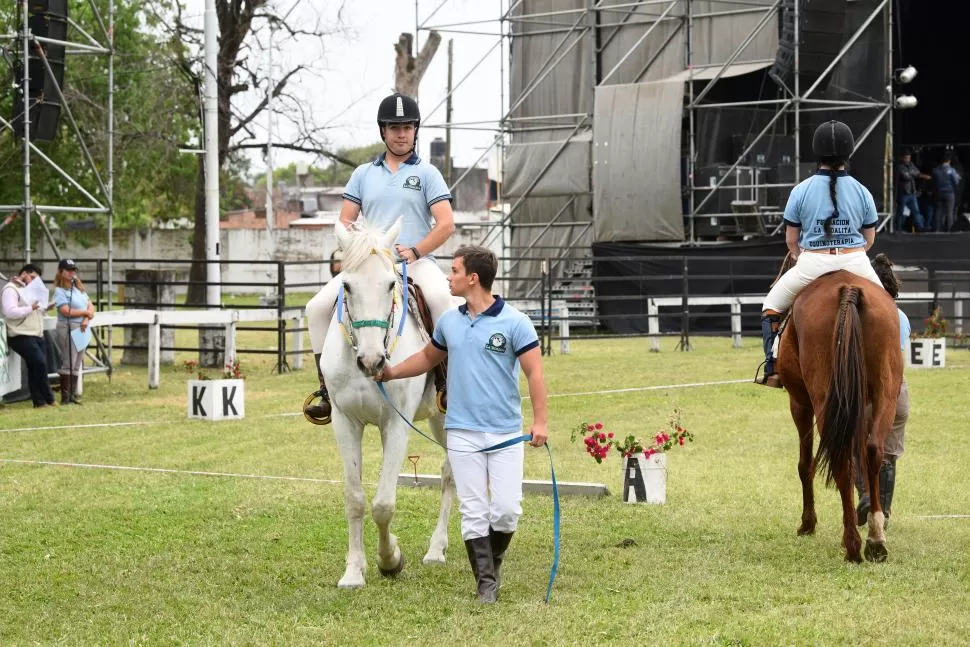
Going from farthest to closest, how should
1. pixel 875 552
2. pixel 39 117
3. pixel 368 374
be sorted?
pixel 39 117 < pixel 875 552 < pixel 368 374

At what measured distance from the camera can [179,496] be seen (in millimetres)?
9664

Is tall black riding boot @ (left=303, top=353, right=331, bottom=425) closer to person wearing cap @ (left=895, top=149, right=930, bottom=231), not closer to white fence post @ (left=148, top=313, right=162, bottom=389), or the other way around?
white fence post @ (left=148, top=313, right=162, bottom=389)

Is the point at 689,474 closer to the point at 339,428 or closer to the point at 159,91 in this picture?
the point at 339,428

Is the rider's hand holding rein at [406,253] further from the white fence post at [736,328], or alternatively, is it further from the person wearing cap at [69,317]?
the white fence post at [736,328]

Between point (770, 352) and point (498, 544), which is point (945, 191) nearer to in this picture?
point (770, 352)

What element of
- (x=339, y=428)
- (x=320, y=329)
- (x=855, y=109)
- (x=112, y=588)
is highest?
(x=855, y=109)

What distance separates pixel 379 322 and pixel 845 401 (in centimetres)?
266

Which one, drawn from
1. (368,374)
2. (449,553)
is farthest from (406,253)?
(449,553)

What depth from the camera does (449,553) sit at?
7656 millimetres

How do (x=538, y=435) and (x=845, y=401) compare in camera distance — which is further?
(x=845, y=401)

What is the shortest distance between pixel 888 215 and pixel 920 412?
13.0 meters

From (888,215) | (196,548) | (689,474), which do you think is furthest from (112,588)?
(888,215)

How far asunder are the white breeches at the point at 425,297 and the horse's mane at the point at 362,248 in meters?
0.41

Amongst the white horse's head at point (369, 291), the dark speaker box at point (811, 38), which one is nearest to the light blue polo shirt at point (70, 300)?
the white horse's head at point (369, 291)
